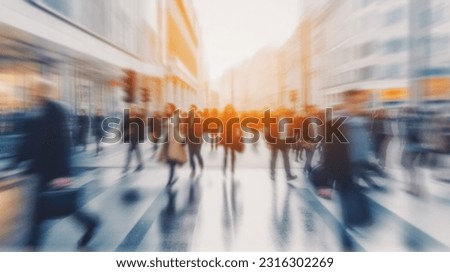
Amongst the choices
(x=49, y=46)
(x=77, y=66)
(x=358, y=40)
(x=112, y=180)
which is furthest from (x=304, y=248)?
(x=358, y=40)

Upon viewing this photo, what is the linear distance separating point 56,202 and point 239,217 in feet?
9.03

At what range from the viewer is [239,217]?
5.84m

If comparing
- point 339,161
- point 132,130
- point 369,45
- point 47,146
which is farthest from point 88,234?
point 369,45

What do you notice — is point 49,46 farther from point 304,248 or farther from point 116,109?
point 304,248

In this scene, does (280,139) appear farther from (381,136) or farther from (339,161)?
(339,161)

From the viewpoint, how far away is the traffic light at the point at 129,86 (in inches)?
347

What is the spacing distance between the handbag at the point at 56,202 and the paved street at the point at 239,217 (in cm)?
99

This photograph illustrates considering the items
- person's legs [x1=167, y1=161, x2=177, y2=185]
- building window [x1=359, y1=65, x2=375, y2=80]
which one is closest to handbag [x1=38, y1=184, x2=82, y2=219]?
person's legs [x1=167, y1=161, x2=177, y2=185]

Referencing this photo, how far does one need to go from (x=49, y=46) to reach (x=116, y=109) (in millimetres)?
6208

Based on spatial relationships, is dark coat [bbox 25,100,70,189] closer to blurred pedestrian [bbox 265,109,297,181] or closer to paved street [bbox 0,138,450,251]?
paved street [bbox 0,138,450,251]

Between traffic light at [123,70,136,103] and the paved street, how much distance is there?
1649mm

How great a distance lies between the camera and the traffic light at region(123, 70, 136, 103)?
28.9 feet

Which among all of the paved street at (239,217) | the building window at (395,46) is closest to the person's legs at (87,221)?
the paved street at (239,217)

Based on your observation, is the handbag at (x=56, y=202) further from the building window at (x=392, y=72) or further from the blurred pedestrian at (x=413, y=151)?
the building window at (x=392, y=72)
